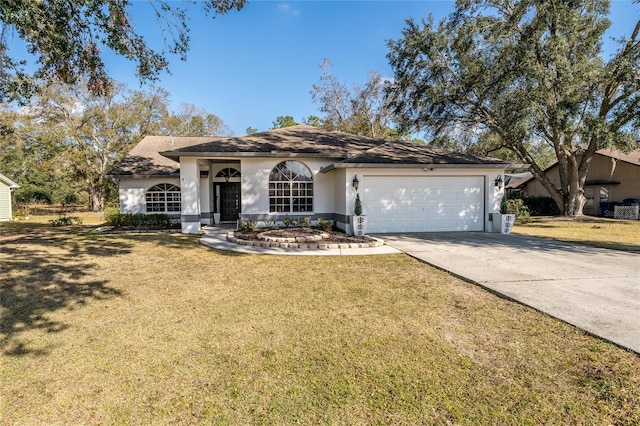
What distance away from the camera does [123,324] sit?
3963mm

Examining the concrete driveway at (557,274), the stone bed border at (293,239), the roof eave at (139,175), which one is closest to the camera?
the concrete driveway at (557,274)

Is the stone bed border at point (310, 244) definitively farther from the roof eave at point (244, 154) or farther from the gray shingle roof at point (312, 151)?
the roof eave at point (244, 154)

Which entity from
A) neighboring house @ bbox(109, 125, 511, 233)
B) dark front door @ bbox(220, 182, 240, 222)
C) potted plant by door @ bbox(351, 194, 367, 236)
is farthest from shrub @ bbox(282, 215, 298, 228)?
dark front door @ bbox(220, 182, 240, 222)

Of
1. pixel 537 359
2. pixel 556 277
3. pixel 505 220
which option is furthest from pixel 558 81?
pixel 537 359

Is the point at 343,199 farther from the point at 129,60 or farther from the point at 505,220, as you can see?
the point at 129,60

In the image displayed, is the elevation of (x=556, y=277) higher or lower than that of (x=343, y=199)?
lower

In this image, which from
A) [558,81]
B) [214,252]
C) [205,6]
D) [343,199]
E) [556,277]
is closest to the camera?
[556,277]

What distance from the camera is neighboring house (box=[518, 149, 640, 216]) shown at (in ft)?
74.1

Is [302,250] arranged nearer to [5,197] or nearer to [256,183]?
[256,183]

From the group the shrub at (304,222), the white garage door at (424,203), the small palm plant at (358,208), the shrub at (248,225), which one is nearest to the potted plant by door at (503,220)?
the white garage door at (424,203)

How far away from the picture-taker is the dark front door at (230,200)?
1600cm

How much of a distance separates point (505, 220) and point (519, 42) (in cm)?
990

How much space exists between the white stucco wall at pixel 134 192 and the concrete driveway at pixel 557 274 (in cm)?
1281

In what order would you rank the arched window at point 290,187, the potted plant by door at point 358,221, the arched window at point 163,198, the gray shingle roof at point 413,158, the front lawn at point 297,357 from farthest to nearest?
the arched window at point 163,198 → the arched window at point 290,187 → the gray shingle roof at point 413,158 → the potted plant by door at point 358,221 → the front lawn at point 297,357
